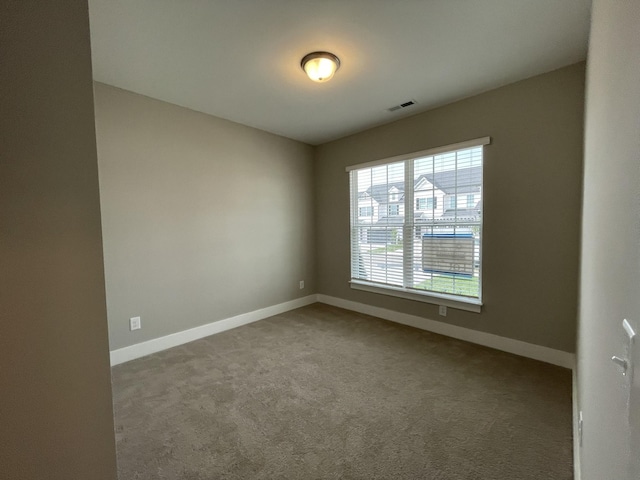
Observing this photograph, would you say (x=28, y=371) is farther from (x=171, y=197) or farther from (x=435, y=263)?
(x=435, y=263)

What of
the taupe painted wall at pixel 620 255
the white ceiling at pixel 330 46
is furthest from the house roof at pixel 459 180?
the taupe painted wall at pixel 620 255

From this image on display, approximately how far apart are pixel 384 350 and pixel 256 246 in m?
2.11

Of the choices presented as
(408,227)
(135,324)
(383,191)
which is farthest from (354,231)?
(135,324)

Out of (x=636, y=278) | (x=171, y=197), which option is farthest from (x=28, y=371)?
(x=171, y=197)

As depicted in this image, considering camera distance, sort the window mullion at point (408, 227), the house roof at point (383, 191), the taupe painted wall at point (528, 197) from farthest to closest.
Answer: the house roof at point (383, 191) < the window mullion at point (408, 227) < the taupe painted wall at point (528, 197)

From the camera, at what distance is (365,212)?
4.03 m

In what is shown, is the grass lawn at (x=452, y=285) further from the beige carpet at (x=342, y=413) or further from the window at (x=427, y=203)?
the window at (x=427, y=203)

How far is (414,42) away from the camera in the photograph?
2035 millimetres

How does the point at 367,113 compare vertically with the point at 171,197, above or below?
above

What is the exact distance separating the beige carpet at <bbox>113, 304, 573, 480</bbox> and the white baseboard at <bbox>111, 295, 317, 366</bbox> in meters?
0.14

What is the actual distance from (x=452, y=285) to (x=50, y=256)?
333cm

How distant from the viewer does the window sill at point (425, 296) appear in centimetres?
300

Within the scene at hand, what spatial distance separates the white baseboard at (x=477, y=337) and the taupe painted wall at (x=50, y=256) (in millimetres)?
3123

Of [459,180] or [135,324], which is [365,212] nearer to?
[459,180]
